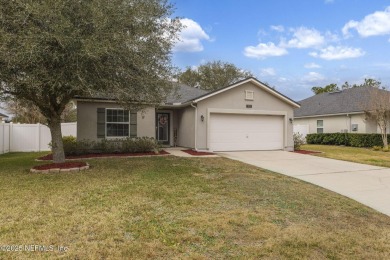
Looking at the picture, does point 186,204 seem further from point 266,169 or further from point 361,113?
point 361,113

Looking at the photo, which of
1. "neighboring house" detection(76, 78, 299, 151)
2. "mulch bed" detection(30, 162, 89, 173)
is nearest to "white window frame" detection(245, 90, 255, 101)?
"neighboring house" detection(76, 78, 299, 151)

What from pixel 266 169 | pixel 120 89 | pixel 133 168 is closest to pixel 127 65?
pixel 120 89

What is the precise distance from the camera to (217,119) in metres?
16.4

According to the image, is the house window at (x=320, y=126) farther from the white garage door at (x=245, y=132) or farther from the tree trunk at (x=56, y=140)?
the tree trunk at (x=56, y=140)

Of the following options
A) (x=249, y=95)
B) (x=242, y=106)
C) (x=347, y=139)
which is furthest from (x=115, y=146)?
(x=347, y=139)

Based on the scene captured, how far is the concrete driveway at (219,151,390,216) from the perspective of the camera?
729 centimetres

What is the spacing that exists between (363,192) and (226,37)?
12.4 m

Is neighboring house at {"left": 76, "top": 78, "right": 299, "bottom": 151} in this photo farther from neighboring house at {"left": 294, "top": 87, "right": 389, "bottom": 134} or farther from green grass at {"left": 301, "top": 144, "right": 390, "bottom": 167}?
neighboring house at {"left": 294, "top": 87, "right": 389, "bottom": 134}

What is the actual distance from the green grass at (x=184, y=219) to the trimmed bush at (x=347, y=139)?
1561 centimetres

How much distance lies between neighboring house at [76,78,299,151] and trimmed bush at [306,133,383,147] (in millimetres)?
7296

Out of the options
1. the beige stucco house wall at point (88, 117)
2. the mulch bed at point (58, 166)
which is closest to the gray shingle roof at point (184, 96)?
the beige stucco house wall at point (88, 117)

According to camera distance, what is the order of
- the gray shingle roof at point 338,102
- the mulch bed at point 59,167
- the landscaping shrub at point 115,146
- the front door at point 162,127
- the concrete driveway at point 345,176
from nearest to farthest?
the concrete driveway at point 345,176 < the mulch bed at point 59,167 < the landscaping shrub at point 115,146 < the front door at point 162,127 < the gray shingle roof at point 338,102

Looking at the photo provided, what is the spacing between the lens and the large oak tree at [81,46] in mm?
7074

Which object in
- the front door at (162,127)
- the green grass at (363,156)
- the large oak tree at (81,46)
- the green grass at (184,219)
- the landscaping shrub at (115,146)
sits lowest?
the green grass at (184,219)
